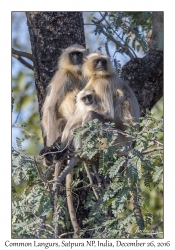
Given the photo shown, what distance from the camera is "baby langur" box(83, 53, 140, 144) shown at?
5203 millimetres

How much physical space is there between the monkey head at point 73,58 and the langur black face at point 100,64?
0.31 metres

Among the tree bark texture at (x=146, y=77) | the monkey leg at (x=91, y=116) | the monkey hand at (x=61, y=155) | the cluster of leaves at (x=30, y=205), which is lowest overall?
the cluster of leaves at (x=30, y=205)

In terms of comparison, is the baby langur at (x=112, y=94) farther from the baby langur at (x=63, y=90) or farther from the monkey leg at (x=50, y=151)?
the monkey leg at (x=50, y=151)

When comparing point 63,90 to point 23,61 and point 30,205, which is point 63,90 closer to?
point 23,61

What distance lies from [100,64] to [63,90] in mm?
549

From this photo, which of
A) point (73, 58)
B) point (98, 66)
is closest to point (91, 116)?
point (98, 66)

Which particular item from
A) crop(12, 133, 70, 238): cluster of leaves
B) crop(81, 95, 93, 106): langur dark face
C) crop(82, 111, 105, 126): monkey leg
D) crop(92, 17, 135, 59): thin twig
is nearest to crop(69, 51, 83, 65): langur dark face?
crop(92, 17, 135, 59): thin twig

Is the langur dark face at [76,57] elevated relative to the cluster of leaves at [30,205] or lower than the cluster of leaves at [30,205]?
elevated

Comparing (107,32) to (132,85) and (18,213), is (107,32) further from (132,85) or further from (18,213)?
(18,213)

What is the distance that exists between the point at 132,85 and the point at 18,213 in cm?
228

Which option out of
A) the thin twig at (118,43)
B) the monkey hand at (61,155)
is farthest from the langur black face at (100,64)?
the monkey hand at (61,155)

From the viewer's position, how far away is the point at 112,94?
530cm

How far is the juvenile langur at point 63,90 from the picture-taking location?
5.59m
